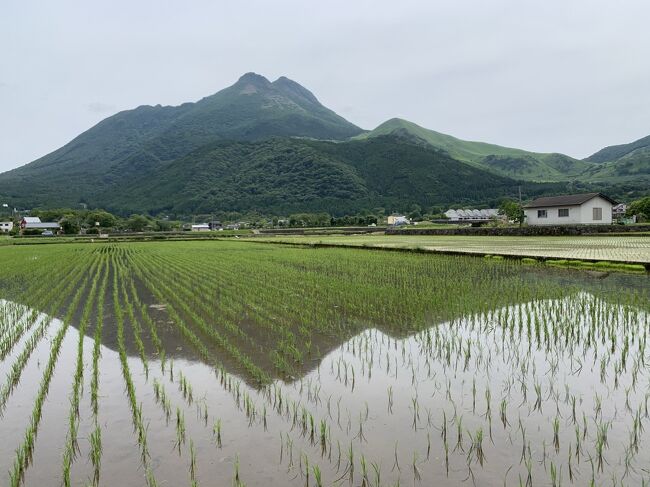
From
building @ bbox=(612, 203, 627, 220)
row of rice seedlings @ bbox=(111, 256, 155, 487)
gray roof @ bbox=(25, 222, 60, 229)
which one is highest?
gray roof @ bbox=(25, 222, 60, 229)

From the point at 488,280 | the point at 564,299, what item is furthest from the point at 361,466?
the point at 488,280

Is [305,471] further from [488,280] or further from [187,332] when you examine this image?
[488,280]

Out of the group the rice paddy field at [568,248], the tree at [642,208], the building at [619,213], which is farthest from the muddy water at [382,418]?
the building at [619,213]

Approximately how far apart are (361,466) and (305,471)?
39cm

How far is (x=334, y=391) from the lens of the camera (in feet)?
15.0

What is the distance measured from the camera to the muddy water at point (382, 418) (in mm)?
3104

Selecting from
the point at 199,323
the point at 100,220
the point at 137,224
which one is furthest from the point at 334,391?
the point at 100,220

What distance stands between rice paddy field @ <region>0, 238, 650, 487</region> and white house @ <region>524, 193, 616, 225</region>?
94.7 ft

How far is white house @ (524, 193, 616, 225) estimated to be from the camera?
3503 cm

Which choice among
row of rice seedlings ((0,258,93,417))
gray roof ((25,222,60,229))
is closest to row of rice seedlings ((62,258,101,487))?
row of rice seedlings ((0,258,93,417))

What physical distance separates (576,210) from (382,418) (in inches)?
1458

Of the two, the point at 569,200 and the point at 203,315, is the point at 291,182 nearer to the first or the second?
the point at 569,200

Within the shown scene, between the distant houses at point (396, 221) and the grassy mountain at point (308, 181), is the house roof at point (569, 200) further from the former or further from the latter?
the grassy mountain at point (308, 181)

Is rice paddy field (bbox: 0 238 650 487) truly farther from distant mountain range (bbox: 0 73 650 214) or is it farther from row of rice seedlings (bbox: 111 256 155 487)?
distant mountain range (bbox: 0 73 650 214)
